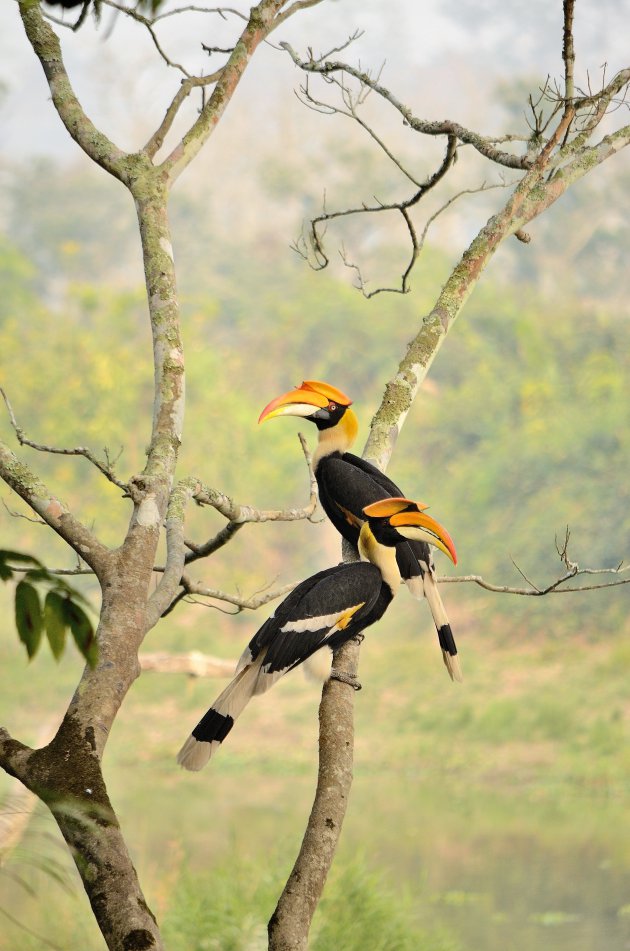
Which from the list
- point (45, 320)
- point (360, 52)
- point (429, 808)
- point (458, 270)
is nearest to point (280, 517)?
point (458, 270)

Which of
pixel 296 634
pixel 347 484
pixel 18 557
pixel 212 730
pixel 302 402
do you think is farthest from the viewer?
pixel 302 402

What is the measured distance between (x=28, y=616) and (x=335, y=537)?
1497 cm

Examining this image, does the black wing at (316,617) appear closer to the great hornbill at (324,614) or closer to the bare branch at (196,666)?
the great hornbill at (324,614)

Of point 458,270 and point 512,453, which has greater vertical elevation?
point 512,453

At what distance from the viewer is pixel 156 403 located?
6.63 feet

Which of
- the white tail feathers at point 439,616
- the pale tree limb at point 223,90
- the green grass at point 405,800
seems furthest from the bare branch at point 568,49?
the green grass at point 405,800

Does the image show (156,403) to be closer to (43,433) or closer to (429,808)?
(429,808)

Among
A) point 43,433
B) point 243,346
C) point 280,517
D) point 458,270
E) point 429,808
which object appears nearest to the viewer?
point 280,517

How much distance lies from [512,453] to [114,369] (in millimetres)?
4961

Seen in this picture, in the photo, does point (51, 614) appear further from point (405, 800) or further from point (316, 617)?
point (405, 800)

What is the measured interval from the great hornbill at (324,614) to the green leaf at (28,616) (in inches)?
40.8

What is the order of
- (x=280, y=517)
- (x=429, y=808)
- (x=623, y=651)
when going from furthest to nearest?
1. (x=623, y=651)
2. (x=429, y=808)
3. (x=280, y=517)

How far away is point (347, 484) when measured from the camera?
2600mm

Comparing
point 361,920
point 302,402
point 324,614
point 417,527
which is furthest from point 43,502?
point 361,920
